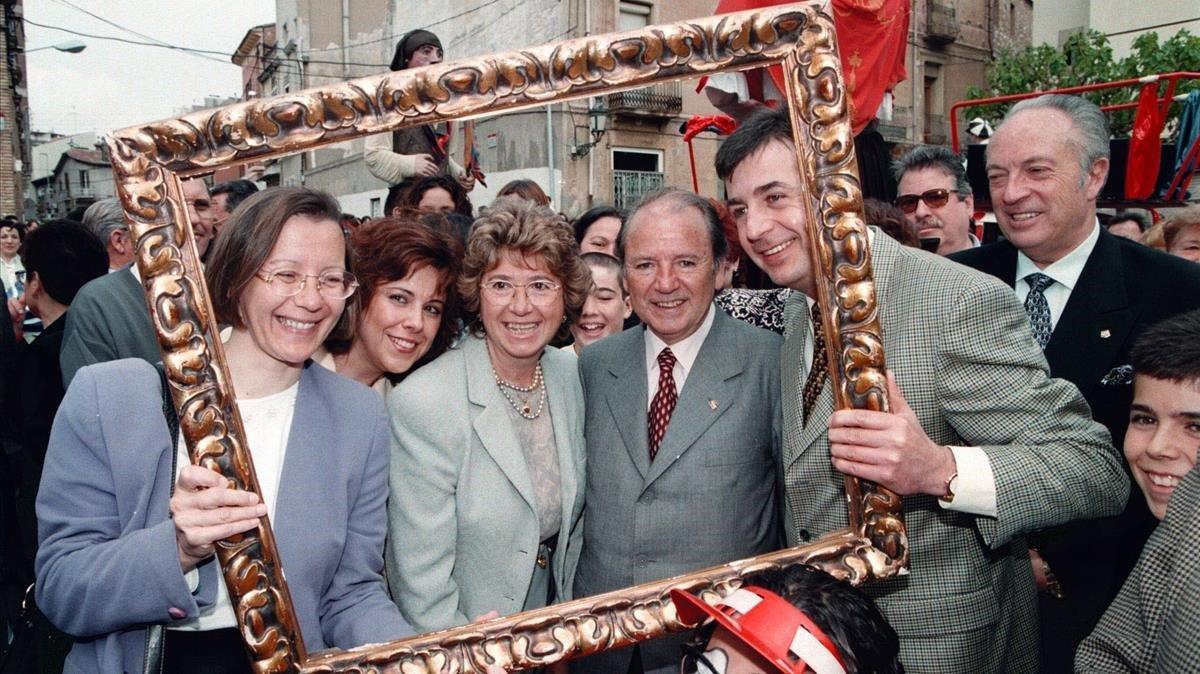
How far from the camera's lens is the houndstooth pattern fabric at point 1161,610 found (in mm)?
1351

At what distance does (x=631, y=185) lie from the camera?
2945 millimetres

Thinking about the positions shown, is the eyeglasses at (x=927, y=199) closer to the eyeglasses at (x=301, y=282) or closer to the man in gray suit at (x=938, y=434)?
the man in gray suit at (x=938, y=434)

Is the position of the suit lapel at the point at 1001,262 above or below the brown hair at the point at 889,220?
below

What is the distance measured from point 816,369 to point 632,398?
2.11ft

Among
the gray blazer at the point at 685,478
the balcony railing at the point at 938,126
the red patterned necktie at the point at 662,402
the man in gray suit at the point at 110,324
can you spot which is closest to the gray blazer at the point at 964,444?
the gray blazer at the point at 685,478

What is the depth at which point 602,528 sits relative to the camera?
2.60 meters

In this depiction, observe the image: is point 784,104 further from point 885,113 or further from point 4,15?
point 4,15

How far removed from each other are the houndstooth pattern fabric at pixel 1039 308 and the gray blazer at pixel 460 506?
6.01 feet

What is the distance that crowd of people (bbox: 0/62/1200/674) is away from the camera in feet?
6.34

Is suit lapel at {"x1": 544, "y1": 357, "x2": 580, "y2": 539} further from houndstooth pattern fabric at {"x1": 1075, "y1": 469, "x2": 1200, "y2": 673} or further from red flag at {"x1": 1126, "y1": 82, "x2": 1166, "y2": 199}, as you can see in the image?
red flag at {"x1": 1126, "y1": 82, "x2": 1166, "y2": 199}

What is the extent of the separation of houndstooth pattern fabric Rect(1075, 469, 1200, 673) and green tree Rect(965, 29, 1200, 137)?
1834 cm

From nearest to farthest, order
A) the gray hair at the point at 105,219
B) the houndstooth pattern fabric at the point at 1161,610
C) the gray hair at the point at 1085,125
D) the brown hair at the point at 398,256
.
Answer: the houndstooth pattern fabric at the point at 1161,610 < the brown hair at the point at 398,256 < the gray hair at the point at 1085,125 < the gray hair at the point at 105,219

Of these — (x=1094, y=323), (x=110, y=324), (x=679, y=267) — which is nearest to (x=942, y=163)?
(x=1094, y=323)

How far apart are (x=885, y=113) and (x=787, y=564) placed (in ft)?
10.2
